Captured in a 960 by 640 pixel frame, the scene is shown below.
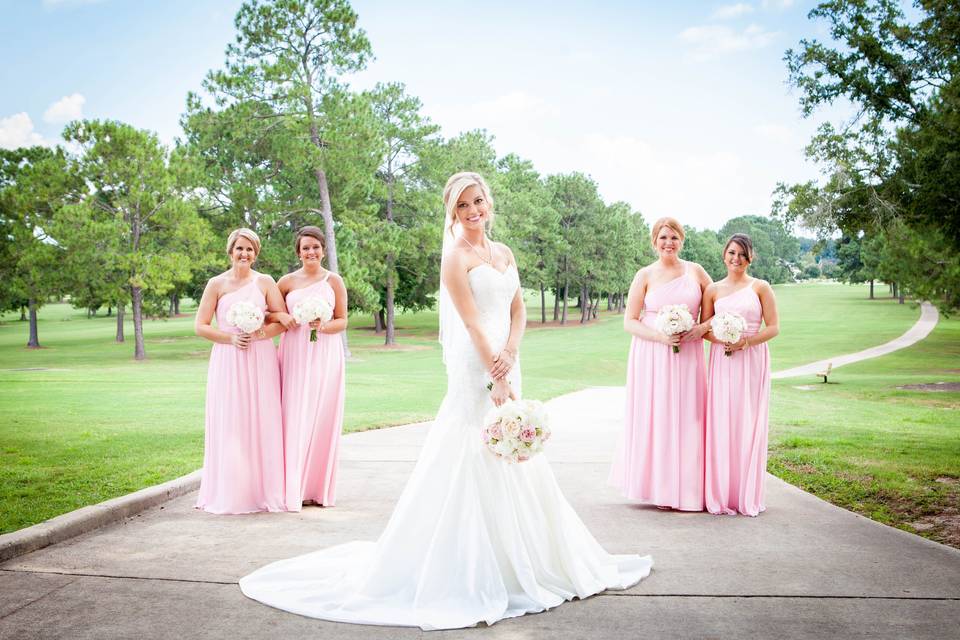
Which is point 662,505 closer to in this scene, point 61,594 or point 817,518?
point 817,518

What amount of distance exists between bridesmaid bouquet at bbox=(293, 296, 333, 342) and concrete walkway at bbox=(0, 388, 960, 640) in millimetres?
1865

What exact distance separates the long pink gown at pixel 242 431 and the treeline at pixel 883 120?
41.2 ft

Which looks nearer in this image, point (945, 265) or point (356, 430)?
point (356, 430)

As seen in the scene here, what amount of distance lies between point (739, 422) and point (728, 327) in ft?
3.06

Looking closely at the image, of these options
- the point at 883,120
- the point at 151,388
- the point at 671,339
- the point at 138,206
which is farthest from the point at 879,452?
the point at 138,206

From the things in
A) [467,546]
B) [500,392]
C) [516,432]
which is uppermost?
[500,392]

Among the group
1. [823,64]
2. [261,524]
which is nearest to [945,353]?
[823,64]

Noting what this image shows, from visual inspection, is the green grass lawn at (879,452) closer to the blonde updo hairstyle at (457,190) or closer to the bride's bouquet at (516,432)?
the bride's bouquet at (516,432)

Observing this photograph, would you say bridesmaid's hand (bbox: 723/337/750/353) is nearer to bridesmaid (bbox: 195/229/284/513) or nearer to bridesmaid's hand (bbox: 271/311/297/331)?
bridesmaid's hand (bbox: 271/311/297/331)

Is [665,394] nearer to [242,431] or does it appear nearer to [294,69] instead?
[242,431]

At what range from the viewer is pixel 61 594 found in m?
4.98

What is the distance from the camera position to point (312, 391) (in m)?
7.84

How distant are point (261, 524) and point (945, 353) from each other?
4451 cm

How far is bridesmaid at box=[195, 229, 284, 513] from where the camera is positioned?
7.42m
